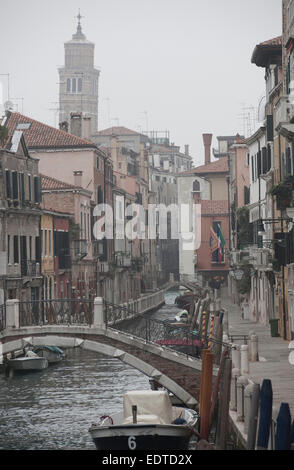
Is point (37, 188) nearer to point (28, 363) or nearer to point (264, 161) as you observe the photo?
point (264, 161)

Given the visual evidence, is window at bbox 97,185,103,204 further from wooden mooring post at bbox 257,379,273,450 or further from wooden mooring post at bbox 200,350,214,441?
wooden mooring post at bbox 257,379,273,450

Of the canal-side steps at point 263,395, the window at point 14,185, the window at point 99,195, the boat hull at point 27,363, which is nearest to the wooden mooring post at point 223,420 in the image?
the canal-side steps at point 263,395

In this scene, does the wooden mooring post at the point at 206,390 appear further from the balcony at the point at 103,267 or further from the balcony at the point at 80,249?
the balcony at the point at 103,267

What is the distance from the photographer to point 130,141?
376 ft

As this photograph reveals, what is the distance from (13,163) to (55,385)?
12.8m

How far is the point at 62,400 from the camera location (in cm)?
2897

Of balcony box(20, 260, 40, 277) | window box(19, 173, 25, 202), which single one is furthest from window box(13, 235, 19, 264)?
window box(19, 173, 25, 202)

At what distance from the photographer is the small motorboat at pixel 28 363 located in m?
34.9

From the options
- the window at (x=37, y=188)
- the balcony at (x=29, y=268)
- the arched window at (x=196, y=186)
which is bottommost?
the balcony at (x=29, y=268)

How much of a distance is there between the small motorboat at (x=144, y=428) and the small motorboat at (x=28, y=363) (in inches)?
555

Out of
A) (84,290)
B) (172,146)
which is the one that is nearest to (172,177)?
(172,146)

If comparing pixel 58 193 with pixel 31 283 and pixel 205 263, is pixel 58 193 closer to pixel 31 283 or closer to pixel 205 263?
pixel 31 283

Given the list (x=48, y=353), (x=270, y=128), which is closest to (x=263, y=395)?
(x=48, y=353)

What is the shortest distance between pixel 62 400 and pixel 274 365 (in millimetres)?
5550
